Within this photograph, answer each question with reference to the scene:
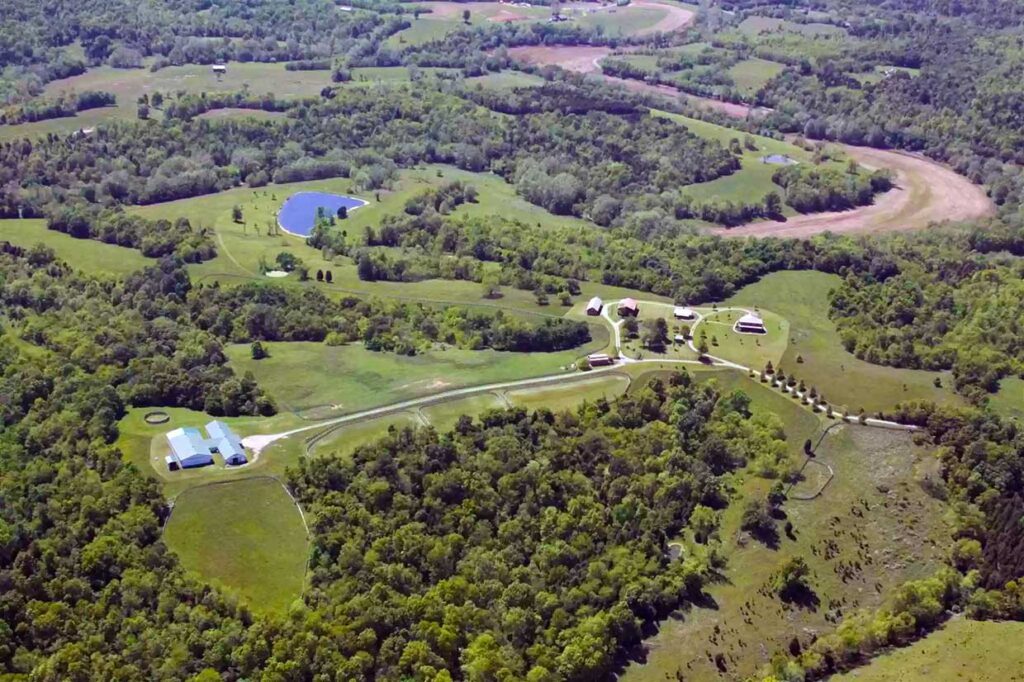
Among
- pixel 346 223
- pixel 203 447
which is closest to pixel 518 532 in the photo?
pixel 203 447

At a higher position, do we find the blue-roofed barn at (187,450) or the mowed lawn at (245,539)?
the blue-roofed barn at (187,450)

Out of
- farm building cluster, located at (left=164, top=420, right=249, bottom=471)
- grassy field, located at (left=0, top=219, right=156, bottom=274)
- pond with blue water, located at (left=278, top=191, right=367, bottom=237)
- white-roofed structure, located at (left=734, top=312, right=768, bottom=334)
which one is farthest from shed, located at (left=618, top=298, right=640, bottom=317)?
grassy field, located at (left=0, top=219, right=156, bottom=274)

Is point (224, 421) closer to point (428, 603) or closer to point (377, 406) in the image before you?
point (377, 406)

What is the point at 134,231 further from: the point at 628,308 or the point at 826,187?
the point at 826,187

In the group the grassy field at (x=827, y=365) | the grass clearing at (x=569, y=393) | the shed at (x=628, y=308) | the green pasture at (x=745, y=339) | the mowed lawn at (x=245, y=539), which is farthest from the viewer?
the shed at (x=628, y=308)

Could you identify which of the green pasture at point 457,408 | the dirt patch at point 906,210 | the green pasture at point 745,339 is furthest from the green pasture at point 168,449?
the dirt patch at point 906,210

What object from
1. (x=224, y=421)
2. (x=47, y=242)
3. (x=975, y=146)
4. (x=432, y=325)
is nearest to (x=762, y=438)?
(x=432, y=325)

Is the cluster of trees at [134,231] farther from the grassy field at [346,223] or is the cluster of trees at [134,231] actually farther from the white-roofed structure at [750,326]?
the white-roofed structure at [750,326]

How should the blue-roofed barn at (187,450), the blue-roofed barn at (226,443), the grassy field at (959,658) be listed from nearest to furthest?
the grassy field at (959,658) < the blue-roofed barn at (187,450) < the blue-roofed barn at (226,443)
